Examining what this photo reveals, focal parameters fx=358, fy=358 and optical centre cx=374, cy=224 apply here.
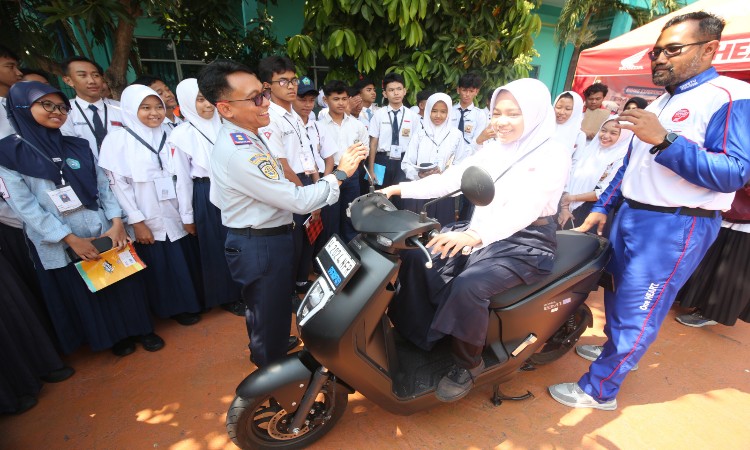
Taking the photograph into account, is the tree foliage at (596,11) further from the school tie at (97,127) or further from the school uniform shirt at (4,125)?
the school uniform shirt at (4,125)

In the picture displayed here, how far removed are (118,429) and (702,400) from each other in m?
3.78

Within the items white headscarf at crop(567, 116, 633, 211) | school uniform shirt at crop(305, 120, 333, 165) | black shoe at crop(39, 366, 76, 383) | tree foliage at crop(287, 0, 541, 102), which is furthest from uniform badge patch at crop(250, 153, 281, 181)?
tree foliage at crop(287, 0, 541, 102)

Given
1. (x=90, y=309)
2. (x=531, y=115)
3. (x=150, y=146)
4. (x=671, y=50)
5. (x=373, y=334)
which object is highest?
(x=671, y=50)

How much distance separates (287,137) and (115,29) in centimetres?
271

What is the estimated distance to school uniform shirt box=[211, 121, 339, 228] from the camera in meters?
1.85

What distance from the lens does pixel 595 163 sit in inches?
145

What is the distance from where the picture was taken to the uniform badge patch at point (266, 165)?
186cm

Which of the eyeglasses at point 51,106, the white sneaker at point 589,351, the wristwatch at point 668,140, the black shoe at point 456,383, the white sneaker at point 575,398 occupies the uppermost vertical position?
the eyeglasses at point 51,106

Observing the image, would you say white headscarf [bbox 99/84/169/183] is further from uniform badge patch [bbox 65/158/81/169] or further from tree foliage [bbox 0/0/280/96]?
tree foliage [bbox 0/0/280/96]

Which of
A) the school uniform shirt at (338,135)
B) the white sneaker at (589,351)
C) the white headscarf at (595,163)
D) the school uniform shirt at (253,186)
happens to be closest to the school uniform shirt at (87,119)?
the school uniform shirt at (253,186)

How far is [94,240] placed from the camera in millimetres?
2398

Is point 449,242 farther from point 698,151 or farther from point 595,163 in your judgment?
point 595,163

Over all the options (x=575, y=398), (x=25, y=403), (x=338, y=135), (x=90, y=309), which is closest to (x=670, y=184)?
(x=575, y=398)

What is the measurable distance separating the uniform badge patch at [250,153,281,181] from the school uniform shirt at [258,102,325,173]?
3.16 feet
